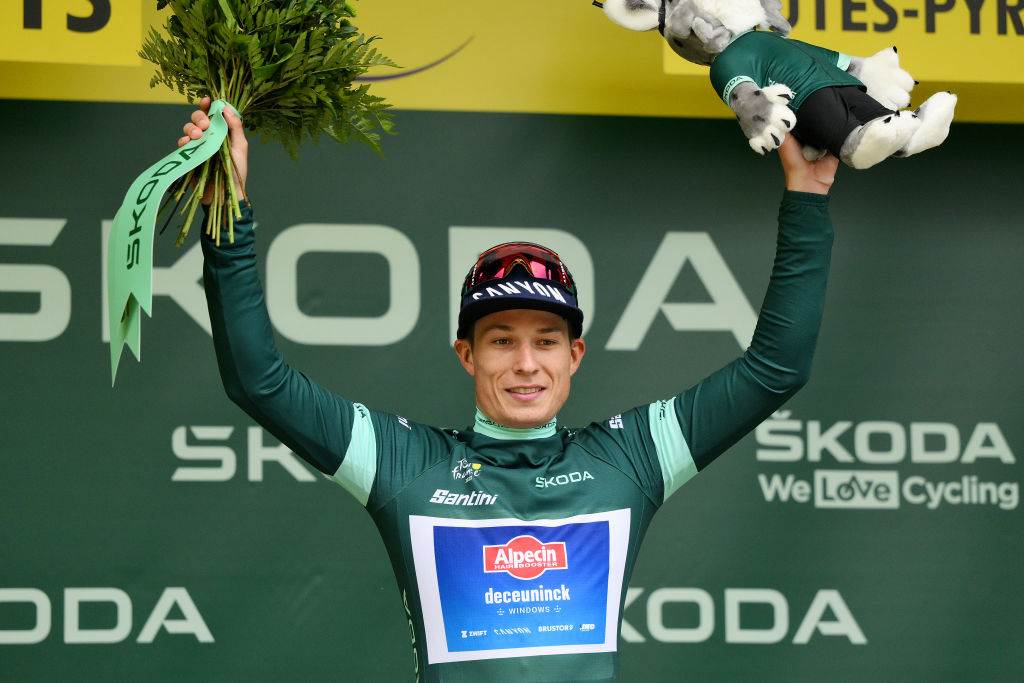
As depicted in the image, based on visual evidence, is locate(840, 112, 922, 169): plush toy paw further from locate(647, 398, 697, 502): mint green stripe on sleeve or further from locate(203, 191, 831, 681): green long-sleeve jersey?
locate(647, 398, 697, 502): mint green stripe on sleeve

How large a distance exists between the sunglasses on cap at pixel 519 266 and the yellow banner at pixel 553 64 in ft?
4.21

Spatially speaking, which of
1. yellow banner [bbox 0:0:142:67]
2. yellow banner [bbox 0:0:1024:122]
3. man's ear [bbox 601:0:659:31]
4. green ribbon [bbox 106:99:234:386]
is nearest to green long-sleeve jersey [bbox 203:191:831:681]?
green ribbon [bbox 106:99:234:386]

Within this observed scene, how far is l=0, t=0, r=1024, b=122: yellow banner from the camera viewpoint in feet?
11.0

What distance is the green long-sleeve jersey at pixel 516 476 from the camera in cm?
204

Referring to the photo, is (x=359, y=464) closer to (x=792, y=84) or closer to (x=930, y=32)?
(x=792, y=84)

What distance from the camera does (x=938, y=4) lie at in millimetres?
3354

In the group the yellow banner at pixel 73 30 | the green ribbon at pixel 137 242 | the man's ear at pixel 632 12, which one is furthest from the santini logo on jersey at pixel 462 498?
the yellow banner at pixel 73 30

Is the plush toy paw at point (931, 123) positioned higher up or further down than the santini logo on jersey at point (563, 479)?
higher up

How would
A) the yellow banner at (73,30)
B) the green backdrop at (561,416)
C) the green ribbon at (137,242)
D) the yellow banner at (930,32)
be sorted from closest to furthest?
the green ribbon at (137,242) < the yellow banner at (73,30) < the yellow banner at (930,32) < the green backdrop at (561,416)

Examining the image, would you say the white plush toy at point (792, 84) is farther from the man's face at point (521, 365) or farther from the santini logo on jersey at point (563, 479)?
the santini logo on jersey at point (563, 479)

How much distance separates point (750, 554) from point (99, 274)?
1.83 m

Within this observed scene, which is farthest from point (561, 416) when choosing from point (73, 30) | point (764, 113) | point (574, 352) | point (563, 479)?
point (764, 113)

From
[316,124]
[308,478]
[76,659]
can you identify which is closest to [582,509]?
[316,124]

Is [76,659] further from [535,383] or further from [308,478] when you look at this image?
[535,383]
